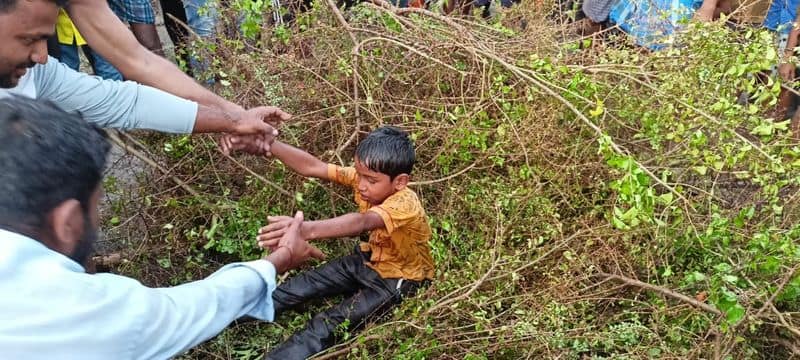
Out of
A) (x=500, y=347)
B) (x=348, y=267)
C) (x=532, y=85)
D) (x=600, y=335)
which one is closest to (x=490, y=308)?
(x=500, y=347)

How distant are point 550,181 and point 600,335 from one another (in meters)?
0.86

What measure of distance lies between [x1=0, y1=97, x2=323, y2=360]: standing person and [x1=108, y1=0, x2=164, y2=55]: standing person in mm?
2970

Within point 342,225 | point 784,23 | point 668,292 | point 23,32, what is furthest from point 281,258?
point 784,23

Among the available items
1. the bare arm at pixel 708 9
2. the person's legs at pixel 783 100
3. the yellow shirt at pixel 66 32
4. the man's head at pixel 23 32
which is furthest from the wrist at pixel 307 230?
the person's legs at pixel 783 100

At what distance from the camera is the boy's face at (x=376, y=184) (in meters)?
2.51

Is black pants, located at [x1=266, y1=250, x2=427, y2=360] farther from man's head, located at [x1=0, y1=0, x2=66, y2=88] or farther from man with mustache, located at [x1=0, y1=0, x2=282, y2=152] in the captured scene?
man's head, located at [x1=0, y1=0, x2=66, y2=88]

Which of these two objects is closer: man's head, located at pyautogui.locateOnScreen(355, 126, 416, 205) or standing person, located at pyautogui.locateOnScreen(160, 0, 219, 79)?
man's head, located at pyautogui.locateOnScreen(355, 126, 416, 205)

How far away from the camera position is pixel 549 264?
9.09 ft

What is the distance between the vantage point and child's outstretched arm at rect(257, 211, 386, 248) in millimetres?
2172

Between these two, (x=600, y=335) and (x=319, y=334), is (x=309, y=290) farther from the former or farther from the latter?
(x=600, y=335)

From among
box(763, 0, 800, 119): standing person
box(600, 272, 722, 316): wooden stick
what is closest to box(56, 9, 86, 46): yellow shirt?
box(600, 272, 722, 316): wooden stick

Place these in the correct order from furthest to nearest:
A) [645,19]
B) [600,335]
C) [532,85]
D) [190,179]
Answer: [645,19], [190,179], [532,85], [600,335]

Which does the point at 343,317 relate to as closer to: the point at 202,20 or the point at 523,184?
the point at 523,184

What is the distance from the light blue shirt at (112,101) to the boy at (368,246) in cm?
46
